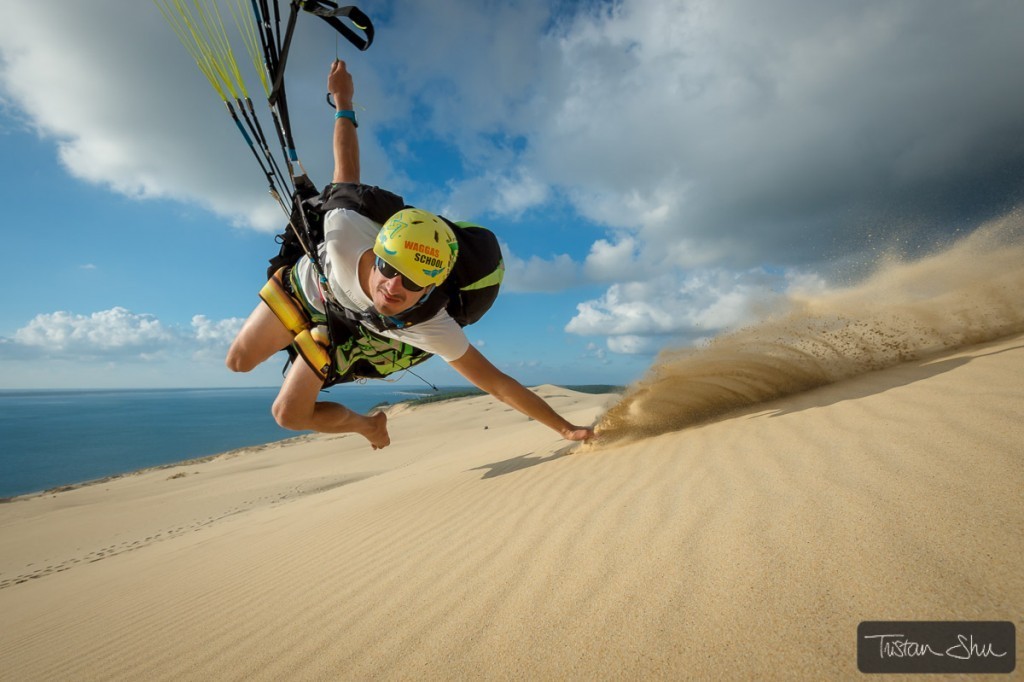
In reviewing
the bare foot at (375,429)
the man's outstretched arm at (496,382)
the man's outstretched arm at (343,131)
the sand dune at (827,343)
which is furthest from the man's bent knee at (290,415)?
the sand dune at (827,343)

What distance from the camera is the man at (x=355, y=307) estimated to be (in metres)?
2.75

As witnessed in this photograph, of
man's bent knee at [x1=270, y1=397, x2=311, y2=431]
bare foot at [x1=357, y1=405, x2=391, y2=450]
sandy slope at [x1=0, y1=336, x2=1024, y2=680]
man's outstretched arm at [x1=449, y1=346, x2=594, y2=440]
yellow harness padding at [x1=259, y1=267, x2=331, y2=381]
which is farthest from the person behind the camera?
bare foot at [x1=357, y1=405, x2=391, y2=450]

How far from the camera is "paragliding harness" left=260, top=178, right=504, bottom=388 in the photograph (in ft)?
10.1

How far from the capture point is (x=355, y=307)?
303 centimetres

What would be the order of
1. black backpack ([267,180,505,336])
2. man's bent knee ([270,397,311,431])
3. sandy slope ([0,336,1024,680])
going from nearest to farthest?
sandy slope ([0,336,1024,680]) → black backpack ([267,180,505,336]) → man's bent knee ([270,397,311,431])

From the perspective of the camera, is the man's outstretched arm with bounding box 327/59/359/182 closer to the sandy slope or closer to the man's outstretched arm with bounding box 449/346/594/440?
the man's outstretched arm with bounding box 449/346/594/440

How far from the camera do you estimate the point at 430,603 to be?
176 centimetres

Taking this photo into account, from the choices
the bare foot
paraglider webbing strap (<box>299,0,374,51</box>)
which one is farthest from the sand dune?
paraglider webbing strap (<box>299,0,374,51</box>)

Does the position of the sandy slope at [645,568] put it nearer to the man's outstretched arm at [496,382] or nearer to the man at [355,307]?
the man's outstretched arm at [496,382]

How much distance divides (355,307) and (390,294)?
0.45 metres

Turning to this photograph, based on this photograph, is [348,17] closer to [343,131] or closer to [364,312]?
[343,131]

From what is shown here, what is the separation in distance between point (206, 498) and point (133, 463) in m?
15.3

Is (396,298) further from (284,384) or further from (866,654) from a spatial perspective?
(866,654)

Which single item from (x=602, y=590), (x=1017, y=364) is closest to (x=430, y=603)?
(x=602, y=590)
